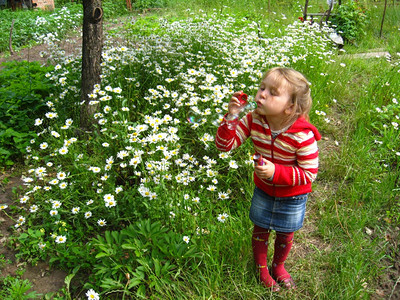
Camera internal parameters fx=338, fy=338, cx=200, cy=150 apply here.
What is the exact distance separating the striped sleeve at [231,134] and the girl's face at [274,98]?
0.67ft

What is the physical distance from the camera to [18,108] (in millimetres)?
4094

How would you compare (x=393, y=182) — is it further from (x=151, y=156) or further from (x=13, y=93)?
(x=13, y=93)

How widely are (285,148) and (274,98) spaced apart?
29 centimetres

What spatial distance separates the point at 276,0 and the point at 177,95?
778 cm

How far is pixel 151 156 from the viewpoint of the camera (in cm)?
276

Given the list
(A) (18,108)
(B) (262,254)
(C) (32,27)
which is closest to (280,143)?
(B) (262,254)

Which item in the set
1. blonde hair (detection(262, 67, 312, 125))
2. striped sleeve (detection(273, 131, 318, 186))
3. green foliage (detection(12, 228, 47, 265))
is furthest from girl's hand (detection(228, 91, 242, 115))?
green foliage (detection(12, 228, 47, 265))

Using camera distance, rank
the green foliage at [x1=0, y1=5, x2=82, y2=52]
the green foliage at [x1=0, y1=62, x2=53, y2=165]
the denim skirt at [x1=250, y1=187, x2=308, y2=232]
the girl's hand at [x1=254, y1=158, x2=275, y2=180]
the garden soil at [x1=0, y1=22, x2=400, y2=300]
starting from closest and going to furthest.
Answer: the girl's hand at [x1=254, y1=158, x2=275, y2=180]
the denim skirt at [x1=250, y1=187, x2=308, y2=232]
the garden soil at [x1=0, y1=22, x2=400, y2=300]
the green foliage at [x1=0, y1=62, x2=53, y2=165]
the green foliage at [x1=0, y1=5, x2=82, y2=52]

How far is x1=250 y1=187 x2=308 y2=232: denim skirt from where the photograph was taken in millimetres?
2016

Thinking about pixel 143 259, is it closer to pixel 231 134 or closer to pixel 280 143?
pixel 231 134

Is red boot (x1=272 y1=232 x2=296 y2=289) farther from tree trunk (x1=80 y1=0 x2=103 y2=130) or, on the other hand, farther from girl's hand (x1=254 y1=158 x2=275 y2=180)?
tree trunk (x1=80 y1=0 x2=103 y2=130)

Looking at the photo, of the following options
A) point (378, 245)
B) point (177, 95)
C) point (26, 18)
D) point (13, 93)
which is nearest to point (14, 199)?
point (13, 93)

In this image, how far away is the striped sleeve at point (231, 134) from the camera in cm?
196

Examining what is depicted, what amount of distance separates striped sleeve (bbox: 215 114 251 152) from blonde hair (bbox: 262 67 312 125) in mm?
258
